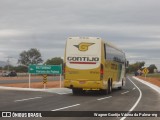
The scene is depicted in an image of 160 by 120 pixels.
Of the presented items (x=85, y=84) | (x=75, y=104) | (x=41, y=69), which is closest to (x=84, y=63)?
(x=85, y=84)

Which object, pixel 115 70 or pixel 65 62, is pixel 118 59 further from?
pixel 65 62

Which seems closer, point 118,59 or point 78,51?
point 78,51

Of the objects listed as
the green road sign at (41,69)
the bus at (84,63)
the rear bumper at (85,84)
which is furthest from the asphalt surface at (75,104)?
the green road sign at (41,69)

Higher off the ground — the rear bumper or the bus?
the bus

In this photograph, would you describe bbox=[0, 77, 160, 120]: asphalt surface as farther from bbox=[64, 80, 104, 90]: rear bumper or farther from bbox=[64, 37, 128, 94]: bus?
bbox=[64, 37, 128, 94]: bus

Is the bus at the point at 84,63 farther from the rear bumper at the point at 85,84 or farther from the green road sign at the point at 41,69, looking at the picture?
the green road sign at the point at 41,69

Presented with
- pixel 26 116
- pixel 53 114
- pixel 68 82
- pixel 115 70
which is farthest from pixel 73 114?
pixel 115 70

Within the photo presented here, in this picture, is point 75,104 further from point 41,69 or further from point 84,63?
point 41,69

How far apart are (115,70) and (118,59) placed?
7.03ft

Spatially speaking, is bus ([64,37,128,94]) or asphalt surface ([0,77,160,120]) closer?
asphalt surface ([0,77,160,120])

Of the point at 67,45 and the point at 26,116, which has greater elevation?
the point at 67,45

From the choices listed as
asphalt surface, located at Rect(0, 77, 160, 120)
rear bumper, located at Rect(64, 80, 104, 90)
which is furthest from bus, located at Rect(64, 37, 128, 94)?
asphalt surface, located at Rect(0, 77, 160, 120)

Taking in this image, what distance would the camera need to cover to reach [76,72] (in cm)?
3131

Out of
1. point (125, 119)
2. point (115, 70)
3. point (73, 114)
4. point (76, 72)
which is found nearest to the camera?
point (125, 119)
